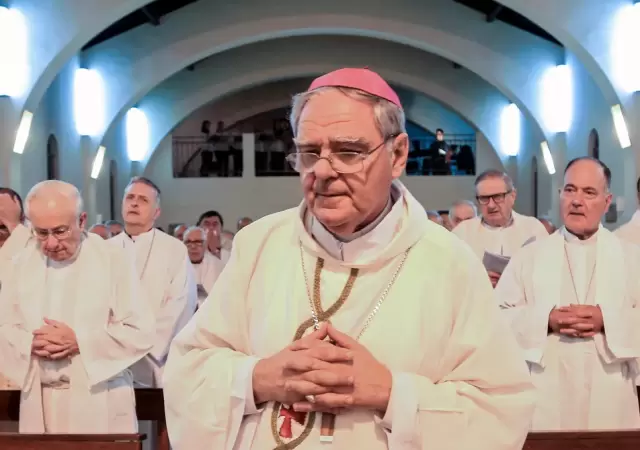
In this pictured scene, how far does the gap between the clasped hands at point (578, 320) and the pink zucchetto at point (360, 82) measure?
8.11 feet

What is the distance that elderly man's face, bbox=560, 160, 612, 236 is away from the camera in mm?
4285

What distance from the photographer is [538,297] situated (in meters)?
4.57

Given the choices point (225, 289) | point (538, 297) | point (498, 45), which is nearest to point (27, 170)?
point (498, 45)

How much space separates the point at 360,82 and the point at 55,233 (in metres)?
2.53

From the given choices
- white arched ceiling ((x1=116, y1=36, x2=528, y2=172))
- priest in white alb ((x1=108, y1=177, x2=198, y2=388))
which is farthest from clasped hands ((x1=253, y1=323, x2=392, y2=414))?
white arched ceiling ((x1=116, y1=36, x2=528, y2=172))

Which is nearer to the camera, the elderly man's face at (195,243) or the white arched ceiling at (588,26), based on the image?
the elderly man's face at (195,243)

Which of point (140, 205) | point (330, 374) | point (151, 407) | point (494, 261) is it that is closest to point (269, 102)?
point (140, 205)

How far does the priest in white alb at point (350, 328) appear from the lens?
2.10m

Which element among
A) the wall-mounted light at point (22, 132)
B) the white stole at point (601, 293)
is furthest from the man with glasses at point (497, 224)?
the wall-mounted light at point (22, 132)

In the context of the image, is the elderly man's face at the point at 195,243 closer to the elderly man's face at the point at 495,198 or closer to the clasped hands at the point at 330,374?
the elderly man's face at the point at 495,198

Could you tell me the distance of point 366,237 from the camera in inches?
89.4

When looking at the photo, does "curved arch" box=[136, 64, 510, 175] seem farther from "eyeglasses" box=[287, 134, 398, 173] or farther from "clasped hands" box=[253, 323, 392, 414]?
"clasped hands" box=[253, 323, 392, 414]

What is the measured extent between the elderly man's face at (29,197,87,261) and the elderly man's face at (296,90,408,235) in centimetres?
227

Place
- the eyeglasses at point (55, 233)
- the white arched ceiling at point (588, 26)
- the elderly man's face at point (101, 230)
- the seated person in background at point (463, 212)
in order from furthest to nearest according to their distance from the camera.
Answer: the white arched ceiling at point (588, 26) → the seated person in background at point (463, 212) → the elderly man's face at point (101, 230) → the eyeglasses at point (55, 233)
